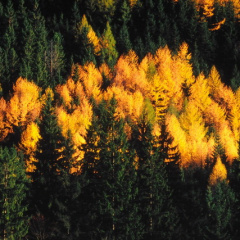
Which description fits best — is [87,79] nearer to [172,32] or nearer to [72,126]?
[72,126]

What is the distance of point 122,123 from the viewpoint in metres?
35.2

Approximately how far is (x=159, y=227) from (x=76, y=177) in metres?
7.91

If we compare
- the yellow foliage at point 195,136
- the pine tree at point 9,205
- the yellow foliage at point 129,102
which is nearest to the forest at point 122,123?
the pine tree at point 9,205

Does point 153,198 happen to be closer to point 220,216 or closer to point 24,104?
point 220,216

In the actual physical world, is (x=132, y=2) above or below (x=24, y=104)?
above

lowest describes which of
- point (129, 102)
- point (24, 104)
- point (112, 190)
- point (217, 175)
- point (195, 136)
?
point (112, 190)

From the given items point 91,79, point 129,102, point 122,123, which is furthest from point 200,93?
point 122,123

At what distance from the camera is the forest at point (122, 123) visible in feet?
105

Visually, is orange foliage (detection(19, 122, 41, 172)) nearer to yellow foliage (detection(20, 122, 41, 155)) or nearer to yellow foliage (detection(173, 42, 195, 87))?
yellow foliage (detection(20, 122, 41, 155))

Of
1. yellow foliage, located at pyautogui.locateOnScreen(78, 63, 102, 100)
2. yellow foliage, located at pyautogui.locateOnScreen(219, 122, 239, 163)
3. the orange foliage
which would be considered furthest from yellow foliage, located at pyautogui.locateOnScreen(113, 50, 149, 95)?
the orange foliage

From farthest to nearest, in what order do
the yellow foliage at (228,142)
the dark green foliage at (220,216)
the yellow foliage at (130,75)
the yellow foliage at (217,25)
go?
the yellow foliage at (217,25) → the yellow foliage at (130,75) → the yellow foliage at (228,142) → the dark green foliage at (220,216)

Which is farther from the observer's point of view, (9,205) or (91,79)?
(91,79)

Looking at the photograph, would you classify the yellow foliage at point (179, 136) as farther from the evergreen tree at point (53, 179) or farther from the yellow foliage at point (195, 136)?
the evergreen tree at point (53, 179)

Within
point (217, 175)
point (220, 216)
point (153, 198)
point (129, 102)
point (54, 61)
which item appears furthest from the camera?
point (54, 61)
